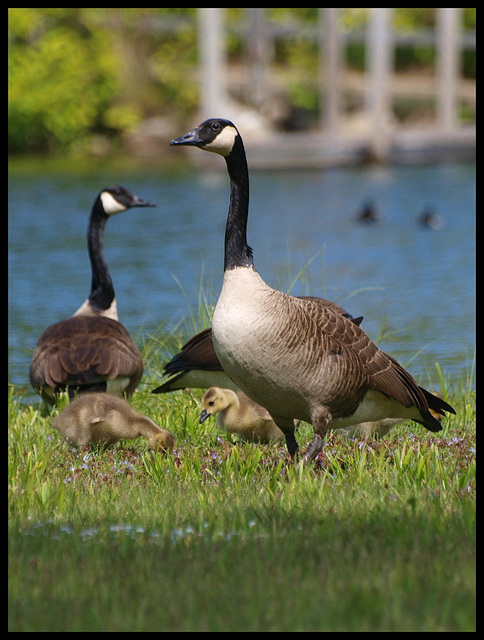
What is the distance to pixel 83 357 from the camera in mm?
7770

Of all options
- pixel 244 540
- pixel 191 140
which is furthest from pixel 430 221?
pixel 244 540

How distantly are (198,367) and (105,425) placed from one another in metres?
1.01

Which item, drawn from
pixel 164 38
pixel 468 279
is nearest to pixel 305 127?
pixel 164 38

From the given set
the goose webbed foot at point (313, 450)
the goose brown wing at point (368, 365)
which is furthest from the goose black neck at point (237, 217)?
→ the goose webbed foot at point (313, 450)

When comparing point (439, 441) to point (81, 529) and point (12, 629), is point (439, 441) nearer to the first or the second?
point (81, 529)

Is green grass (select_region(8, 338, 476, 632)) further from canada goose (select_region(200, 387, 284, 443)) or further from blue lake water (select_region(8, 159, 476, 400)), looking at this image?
blue lake water (select_region(8, 159, 476, 400))

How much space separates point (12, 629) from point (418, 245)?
18.4 m

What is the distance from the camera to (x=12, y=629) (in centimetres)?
366

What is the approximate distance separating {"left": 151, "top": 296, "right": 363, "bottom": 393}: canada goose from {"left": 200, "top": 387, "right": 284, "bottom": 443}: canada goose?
35 cm

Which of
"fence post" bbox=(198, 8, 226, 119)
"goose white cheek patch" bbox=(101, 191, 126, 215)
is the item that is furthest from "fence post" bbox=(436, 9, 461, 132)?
"goose white cheek patch" bbox=(101, 191, 126, 215)

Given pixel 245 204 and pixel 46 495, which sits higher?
pixel 245 204

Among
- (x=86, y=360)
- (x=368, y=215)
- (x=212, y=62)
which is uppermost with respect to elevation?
(x=212, y=62)

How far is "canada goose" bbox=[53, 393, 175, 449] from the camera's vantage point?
664cm

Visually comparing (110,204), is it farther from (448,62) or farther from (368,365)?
(448,62)
